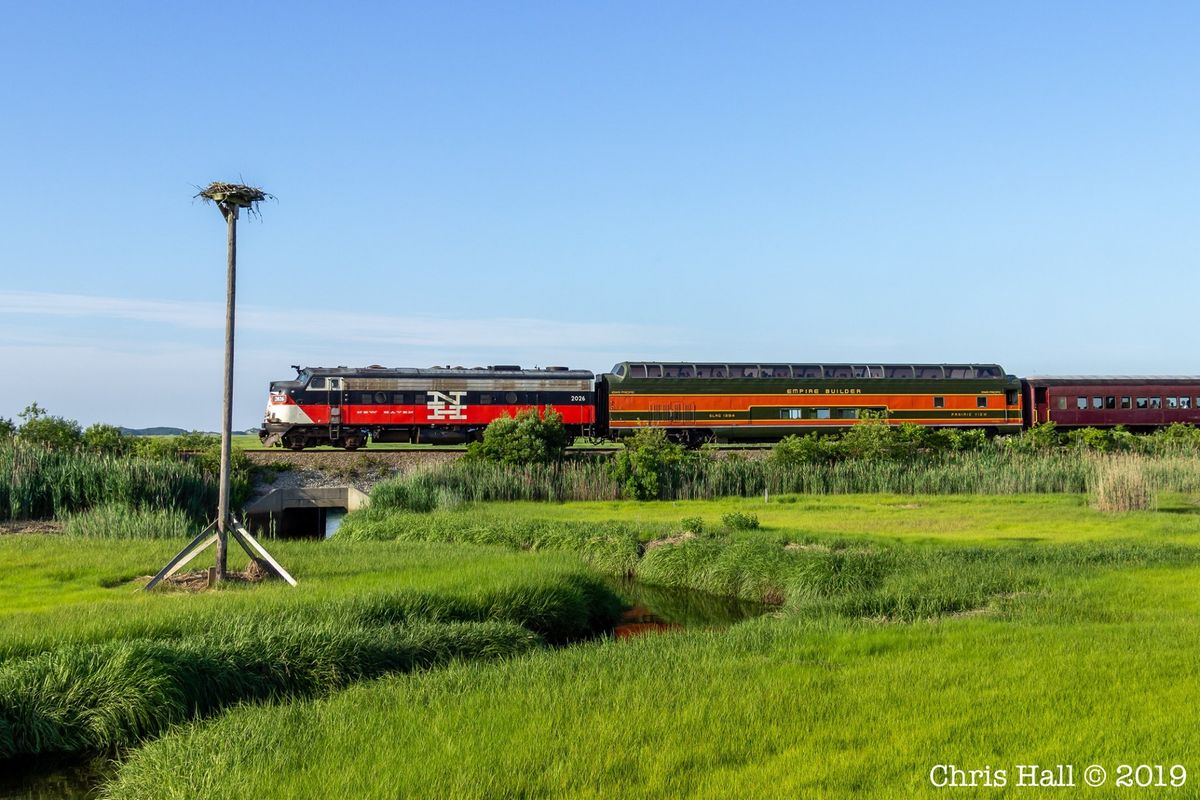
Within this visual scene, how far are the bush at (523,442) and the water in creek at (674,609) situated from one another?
12.6 m

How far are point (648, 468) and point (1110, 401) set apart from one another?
1061 inches

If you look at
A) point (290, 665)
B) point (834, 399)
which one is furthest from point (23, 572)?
point (834, 399)

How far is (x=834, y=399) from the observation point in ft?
140

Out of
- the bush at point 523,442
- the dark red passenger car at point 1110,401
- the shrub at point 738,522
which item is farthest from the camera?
the dark red passenger car at point 1110,401

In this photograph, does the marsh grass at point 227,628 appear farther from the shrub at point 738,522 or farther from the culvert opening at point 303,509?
the culvert opening at point 303,509

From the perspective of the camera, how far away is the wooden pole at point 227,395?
546 inches

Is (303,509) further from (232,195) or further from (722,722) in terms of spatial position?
(722,722)

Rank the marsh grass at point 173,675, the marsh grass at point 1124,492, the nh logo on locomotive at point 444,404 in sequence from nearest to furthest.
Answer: the marsh grass at point 173,675
the marsh grass at point 1124,492
the nh logo on locomotive at point 444,404

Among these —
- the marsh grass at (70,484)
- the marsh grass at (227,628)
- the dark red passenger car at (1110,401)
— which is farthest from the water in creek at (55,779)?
the dark red passenger car at (1110,401)

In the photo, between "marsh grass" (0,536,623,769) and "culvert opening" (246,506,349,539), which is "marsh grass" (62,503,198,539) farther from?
"culvert opening" (246,506,349,539)

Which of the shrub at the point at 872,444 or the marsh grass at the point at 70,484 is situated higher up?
the shrub at the point at 872,444

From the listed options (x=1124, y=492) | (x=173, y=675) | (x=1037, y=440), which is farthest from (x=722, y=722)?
(x=1037, y=440)

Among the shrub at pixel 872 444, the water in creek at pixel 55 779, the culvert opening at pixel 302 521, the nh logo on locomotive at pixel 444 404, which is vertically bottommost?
the water in creek at pixel 55 779

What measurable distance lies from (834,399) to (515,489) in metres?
18.6
